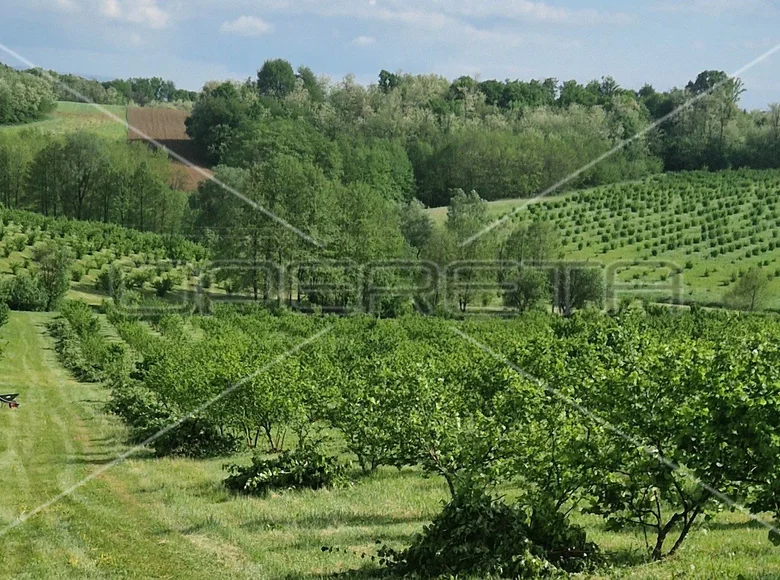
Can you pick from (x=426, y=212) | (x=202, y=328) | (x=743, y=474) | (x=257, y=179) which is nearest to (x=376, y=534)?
(x=743, y=474)

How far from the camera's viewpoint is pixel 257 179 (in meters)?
62.6

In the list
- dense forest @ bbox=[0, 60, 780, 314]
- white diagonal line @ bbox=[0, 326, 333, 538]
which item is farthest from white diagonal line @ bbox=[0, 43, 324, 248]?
white diagonal line @ bbox=[0, 326, 333, 538]

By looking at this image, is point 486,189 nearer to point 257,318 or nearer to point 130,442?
point 257,318

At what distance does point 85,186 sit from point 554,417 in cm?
8073

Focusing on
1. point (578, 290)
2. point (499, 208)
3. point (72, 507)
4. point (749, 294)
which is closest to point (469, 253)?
point (578, 290)

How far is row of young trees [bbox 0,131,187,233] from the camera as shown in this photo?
8219 cm

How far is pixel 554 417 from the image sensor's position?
31.9 feet

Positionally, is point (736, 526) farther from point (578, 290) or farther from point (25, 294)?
point (25, 294)

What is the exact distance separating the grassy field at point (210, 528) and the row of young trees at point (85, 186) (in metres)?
65.9

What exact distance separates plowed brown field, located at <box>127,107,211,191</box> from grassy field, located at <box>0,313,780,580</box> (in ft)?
282

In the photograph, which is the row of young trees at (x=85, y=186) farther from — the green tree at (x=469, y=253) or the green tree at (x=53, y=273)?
the green tree at (x=469, y=253)

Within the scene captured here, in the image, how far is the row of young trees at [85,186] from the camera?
3236 inches

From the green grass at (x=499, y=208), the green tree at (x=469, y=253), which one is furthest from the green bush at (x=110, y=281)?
the green grass at (x=499, y=208)

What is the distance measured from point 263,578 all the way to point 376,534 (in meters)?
2.49
